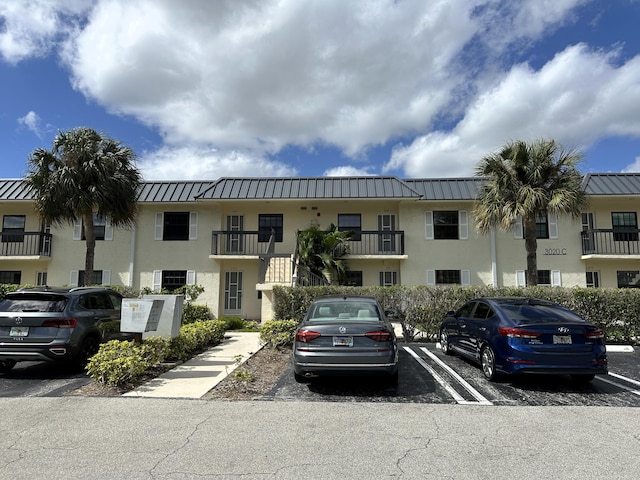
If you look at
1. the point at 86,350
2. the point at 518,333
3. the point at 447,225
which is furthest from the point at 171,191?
the point at 518,333

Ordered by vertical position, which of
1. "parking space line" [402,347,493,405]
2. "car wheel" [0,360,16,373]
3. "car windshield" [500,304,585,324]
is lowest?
"parking space line" [402,347,493,405]

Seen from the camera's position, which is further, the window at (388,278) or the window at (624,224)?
the window at (388,278)

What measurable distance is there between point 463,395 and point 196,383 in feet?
14.5

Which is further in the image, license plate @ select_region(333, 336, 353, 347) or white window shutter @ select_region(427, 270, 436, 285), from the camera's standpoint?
white window shutter @ select_region(427, 270, 436, 285)

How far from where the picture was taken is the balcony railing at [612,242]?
18.2 m

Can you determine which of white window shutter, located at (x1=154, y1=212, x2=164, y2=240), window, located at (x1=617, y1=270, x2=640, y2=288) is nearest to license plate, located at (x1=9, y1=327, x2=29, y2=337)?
white window shutter, located at (x1=154, y1=212, x2=164, y2=240)

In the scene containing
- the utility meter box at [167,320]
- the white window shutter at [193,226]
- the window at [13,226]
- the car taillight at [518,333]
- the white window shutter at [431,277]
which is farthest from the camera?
the window at [13,226]

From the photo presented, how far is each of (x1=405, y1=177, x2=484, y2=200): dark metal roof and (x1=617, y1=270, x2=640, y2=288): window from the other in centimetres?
752

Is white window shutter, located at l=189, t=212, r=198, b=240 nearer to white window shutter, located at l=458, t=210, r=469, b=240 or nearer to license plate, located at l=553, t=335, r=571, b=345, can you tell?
white window shutter, located at l=458, t=210, r=469, b=240

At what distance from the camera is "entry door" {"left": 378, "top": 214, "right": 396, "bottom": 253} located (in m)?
18.9

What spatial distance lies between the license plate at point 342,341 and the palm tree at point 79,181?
11367mm

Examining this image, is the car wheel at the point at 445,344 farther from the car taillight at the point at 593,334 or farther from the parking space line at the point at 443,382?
the car taillight at the point at 593,334

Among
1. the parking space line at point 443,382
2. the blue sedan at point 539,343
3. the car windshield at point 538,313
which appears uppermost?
the car windshield at point 538,313

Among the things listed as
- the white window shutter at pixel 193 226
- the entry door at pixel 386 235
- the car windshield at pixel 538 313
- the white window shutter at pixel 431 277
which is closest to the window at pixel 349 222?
the entry door at pixel 386 235
